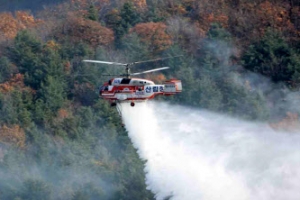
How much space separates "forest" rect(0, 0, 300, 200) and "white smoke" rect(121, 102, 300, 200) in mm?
3937

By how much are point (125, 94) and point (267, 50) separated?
37.8m

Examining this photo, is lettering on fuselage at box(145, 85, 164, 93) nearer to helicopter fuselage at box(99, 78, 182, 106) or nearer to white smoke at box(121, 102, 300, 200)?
helicopter fuselage at box(99, 78, 182, 106)

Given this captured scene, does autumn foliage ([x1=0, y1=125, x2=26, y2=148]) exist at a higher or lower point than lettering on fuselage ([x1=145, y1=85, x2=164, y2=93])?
higher

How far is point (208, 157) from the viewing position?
66.8 meters

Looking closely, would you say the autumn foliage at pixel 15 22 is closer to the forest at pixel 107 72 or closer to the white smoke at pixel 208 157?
the forest at pixel 107 72

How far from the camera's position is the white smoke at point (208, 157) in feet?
209

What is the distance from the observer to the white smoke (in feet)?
209

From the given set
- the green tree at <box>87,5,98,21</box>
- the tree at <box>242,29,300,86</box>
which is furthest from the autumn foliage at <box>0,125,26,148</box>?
the green tree at <box>87,5,98,21</box>

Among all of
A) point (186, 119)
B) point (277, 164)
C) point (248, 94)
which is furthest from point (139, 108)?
point (248, 94)

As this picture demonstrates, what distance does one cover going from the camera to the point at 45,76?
93000 mm

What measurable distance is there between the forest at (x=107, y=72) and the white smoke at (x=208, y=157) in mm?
3937

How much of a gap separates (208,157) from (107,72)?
25.8 m

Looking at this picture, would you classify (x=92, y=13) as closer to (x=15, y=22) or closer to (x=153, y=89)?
(x=15, y=22)

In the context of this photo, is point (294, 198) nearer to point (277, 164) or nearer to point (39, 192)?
point (277, 164)
